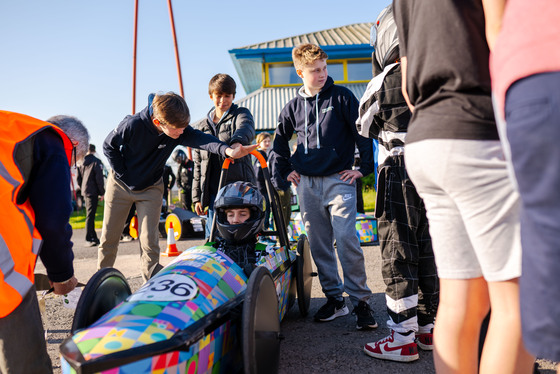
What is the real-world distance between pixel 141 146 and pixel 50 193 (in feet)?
6.40

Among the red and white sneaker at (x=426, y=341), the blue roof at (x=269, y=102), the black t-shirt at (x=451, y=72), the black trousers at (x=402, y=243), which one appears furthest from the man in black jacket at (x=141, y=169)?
the blue roof at (x=269, y=102)

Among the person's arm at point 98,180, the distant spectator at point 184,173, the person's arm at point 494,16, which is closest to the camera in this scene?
the person's arm at point 494,16

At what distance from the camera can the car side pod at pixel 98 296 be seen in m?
1.95

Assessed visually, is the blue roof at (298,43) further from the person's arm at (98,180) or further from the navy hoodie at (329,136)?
the navy hoodie at (329,136)

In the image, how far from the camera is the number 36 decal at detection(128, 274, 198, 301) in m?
1.89

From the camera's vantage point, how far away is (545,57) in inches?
40.0

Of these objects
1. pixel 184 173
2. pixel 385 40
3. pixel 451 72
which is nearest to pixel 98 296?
pixel 451 72

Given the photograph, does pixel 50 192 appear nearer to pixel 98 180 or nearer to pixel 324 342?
pixel 324 342

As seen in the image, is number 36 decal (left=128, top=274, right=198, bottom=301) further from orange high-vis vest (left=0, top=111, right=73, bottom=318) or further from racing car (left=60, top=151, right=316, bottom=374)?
orange high-vis vest (left=0, top=111, right=73, bottom=318)

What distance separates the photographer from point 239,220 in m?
3.05

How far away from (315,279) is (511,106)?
4070 mm

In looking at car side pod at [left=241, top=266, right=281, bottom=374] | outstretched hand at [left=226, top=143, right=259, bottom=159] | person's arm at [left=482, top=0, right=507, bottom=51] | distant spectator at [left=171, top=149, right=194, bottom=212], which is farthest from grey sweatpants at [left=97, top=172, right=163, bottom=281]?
distant spectator at [left=171, top=149, right=194, bottom=212]

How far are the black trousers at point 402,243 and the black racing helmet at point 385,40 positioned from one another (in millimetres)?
591

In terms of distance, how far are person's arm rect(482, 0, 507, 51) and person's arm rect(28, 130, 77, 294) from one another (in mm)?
1719
